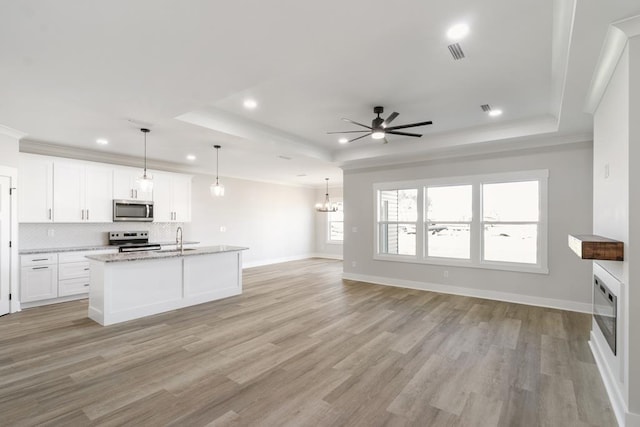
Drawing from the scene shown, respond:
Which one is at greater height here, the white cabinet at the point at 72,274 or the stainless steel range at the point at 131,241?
the stainless steel range at the point at 131,241

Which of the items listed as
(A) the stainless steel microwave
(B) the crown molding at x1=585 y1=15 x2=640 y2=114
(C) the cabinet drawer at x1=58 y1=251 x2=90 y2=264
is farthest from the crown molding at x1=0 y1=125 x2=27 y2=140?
(B) the crown molding at x1=585 y1=15 x2=640 y2=114

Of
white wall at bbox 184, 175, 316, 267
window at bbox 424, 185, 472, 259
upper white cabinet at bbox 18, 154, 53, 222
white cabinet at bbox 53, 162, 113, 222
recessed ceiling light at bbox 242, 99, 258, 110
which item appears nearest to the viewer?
recessed ceiling light at bbox 242, 99, 258, 110

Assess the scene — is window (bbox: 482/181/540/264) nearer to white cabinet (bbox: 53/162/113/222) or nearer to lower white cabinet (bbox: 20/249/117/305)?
lower white cabinet (bbox: 20/249/117/305)

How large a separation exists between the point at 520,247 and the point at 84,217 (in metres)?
7.87

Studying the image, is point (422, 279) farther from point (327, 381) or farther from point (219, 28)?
point (219, 28)

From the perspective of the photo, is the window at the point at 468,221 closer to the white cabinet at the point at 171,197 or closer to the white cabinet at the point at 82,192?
the white cabinet at the point at 171,197

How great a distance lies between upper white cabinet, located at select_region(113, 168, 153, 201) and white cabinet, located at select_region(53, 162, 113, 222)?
0.29ft

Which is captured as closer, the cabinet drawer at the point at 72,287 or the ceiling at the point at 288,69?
the ceiling at the point at 288,69

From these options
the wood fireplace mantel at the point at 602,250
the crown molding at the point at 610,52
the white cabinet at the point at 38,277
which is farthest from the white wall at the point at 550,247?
the white cabinet at the point at 38,277

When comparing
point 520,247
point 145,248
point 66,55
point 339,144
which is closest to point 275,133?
point 339,144

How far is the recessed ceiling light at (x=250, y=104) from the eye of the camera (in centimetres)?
403

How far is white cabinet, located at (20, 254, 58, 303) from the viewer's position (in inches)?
198

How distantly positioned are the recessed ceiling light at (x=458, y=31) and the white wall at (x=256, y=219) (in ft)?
23.1

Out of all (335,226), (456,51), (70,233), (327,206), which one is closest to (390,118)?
(456,51)
